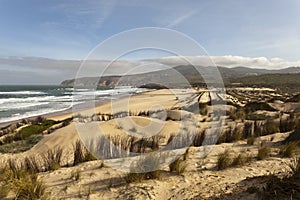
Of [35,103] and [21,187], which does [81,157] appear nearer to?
[21,187]

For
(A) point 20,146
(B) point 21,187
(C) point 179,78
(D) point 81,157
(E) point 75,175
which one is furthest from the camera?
(C) point 179,78

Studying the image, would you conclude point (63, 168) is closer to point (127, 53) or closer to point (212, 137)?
point (127, 53)

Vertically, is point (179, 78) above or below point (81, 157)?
above

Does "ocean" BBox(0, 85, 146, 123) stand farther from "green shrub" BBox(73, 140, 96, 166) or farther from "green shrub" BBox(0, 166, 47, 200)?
"green shrub" BBox(0, 166, 47, 200)

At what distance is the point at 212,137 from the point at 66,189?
5633mm

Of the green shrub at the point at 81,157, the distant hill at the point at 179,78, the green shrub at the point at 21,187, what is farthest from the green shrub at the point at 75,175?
the distant hill at the point at 179,78

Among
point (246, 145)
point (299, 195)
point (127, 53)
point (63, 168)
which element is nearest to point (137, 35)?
point (127, 53)

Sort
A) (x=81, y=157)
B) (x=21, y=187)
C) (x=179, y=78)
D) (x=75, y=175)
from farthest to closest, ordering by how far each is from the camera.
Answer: (x=179, y=78)
(x=81, y=157)
(x=75, y=175)
(x=21, y=187)

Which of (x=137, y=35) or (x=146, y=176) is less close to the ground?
(x=137, y=35)

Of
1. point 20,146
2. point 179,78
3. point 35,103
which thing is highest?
point 179,78

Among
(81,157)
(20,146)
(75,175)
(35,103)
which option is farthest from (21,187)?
(35,103)

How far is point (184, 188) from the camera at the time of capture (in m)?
4.59

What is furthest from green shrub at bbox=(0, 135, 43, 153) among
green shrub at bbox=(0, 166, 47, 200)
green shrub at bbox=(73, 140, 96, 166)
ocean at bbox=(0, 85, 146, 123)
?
ocean at bbox=(0, 85, 146, 123)

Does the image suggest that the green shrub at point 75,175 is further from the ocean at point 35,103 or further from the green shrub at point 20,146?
the ocean at point 35,103
